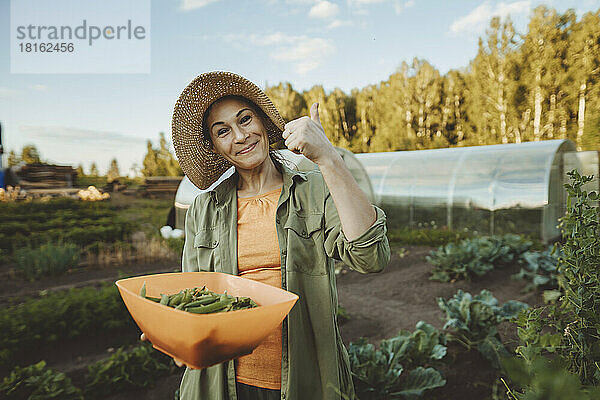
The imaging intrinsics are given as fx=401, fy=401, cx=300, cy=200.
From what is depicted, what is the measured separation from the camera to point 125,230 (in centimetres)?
823

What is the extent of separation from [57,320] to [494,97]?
55.9ft

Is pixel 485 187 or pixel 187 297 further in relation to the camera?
pixel 485 187

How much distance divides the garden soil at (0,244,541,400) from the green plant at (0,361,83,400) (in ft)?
1.02

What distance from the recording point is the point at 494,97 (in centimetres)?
1633

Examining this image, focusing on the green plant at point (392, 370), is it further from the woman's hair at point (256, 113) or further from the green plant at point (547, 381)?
the green plant at point (547, 381)

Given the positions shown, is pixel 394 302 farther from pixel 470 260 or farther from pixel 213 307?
pixel 213 307

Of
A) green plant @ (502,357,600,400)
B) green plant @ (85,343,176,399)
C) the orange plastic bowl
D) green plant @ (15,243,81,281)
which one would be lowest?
green plant @ (85,343,176,399)

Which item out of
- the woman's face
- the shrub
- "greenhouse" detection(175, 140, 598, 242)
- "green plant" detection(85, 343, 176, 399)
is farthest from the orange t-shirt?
"greenhouse" detection(175, 140, 598, 242)

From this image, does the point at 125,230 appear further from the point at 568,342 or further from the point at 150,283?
the point at 568,342

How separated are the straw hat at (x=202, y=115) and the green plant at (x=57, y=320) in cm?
278

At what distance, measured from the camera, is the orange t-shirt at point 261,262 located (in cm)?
134

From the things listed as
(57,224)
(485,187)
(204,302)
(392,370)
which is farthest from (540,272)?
(57,224)

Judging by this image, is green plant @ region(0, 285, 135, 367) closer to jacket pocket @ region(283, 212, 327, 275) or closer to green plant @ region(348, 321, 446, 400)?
green plant @ region(348, 321, 446, 400)

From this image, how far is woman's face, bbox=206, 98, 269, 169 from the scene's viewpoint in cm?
141
